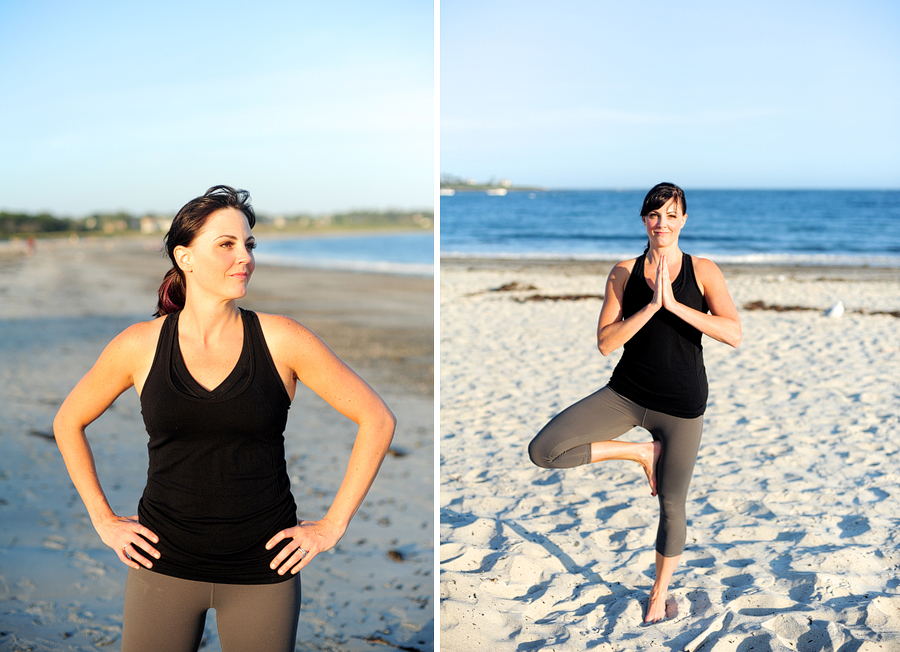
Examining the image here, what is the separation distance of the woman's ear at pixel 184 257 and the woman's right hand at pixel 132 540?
667 mm

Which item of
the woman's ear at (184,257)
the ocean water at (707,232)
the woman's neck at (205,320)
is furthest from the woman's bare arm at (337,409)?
the ocean water at (707,232)

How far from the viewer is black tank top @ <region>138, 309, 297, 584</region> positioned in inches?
69.1

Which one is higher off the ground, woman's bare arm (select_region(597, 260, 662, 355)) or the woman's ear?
the woman's ear

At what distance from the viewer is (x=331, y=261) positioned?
118 feet

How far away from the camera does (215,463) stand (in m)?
1.78

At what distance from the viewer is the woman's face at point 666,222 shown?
268 centimetres

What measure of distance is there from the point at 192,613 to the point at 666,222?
2.07 meters

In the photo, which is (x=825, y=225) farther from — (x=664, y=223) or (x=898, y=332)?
(x=664, y=223)

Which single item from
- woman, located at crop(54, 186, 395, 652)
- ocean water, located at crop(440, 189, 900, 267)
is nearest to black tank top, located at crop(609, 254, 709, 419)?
woman, located at crop(54, 186, 395, 652)

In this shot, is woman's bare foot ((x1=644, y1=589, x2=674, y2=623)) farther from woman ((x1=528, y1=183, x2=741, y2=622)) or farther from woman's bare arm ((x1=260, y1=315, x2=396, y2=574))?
woman's bare arm ((x1=260, y1=315, x2=396, y2=574))

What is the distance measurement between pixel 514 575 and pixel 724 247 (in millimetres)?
24370

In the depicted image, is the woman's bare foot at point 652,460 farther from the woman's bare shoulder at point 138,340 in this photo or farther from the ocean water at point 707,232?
the ocean water at point 707,232

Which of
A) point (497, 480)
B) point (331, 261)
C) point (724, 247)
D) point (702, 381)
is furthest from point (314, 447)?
point (331, 261)

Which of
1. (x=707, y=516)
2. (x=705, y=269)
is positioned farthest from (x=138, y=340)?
(x=707, y=516)
